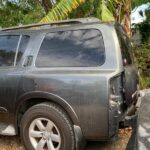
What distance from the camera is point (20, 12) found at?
1354 centimetres

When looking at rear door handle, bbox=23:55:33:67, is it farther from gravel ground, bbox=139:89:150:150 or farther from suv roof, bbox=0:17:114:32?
gravel ground, bbox=139:89:150:150

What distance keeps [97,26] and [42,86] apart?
1.15 m

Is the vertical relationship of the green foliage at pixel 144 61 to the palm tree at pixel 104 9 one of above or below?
below

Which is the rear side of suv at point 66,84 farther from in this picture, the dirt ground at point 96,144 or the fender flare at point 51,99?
the dirt ground at point 96,144

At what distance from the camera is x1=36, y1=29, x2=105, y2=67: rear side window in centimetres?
512

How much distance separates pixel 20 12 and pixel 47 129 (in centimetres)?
884

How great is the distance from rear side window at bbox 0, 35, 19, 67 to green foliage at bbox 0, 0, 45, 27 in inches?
289

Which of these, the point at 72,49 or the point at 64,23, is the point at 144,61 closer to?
the point at 64,23

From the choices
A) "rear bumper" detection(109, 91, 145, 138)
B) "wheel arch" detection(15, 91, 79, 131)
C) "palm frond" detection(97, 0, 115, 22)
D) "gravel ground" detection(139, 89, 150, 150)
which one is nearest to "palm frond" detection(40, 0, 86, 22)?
"palm frond" detection(97, 0, 115, 22)

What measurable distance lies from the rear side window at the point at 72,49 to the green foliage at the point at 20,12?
7.94 m

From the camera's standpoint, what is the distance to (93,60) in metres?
5.10

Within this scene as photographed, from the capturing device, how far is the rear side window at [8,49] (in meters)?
5.90

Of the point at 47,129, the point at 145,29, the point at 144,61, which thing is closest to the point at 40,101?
the point at 47,129

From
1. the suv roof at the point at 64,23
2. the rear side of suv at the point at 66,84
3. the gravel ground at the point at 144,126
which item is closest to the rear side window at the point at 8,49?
the rear side of suv at the point at 66,84
